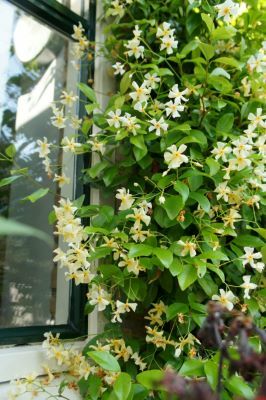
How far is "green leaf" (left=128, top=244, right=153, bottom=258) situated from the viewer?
977mm

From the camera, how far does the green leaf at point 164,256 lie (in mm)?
963

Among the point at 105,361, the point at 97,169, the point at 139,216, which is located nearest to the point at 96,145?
the point at 97,169

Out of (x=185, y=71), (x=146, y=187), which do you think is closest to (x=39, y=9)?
(x=185, y=71)

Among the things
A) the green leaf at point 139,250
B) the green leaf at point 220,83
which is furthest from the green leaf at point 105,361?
the green leaf at point 220,83

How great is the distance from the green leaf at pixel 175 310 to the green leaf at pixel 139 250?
0.17 meters

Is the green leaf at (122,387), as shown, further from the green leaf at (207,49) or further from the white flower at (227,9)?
the white flower at (227,9)

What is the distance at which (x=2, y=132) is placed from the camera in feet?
4.47

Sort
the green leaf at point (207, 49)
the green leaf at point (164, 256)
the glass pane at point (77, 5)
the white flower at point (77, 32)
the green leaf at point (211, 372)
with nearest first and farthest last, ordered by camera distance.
A: the green leaf at point (211, 372)
the green leaf at point (164, 256)
the green leaf at point (207, 49)
the white flower at point (77, 32)
the glass pane at point (77, 5)

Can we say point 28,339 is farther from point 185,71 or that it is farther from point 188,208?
point 185,71

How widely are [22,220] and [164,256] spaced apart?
0.59 metres

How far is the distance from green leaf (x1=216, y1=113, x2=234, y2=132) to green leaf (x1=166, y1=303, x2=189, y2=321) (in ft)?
1.80

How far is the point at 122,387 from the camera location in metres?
0.90

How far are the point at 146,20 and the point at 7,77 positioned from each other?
0.53 metres

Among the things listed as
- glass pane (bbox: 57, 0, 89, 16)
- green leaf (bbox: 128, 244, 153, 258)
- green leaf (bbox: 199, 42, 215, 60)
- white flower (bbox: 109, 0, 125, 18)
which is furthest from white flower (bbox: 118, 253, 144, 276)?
glass pane (bbox: 57, 0, 89, 16)
